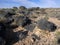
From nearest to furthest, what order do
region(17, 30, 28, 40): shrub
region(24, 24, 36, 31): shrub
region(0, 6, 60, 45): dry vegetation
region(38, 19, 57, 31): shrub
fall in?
region(0, 6, 60, 45): dry vegetation, region(17, 30, 28, 40): shrub, region(38, 19, 57, 31): shrub, region(24, 24, 36, 31): shrub

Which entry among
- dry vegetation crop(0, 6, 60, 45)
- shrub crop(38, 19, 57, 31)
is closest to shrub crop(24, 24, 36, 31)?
dry vegetation crop(0, 6, 60, 45)

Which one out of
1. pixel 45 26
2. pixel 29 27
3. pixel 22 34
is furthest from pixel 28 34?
pixel 45 26

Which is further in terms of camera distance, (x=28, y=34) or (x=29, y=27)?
(x=29, y=27)

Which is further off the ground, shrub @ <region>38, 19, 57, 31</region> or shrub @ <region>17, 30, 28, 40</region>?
shrub @ <region>38, 19, 57, 31</region>

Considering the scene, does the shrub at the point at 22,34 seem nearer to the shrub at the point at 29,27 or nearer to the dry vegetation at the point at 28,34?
the dry vegetation at the point at 28,34

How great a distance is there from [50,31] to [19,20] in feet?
17.2

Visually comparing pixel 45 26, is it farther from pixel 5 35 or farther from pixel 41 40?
pixel 5 35

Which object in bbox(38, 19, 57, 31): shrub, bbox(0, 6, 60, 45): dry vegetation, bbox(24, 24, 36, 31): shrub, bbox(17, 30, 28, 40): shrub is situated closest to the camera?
bbox(0, 6, 60, 45): dry vegetation

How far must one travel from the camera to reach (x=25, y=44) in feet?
58.4

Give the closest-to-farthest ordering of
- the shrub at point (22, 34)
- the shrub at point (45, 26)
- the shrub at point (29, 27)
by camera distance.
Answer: the shrub at point (22, 34) → the shrub at point (45, 26) → the shrub at point (29, 27)

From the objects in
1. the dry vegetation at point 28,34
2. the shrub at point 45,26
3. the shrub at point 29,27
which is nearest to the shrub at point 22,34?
the dry vegetation at point 28,34

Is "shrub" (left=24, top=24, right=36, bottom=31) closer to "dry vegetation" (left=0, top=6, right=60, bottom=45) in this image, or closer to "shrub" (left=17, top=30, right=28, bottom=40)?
"dry vegetation" (left=0, top=6, right=60, bottom=45)

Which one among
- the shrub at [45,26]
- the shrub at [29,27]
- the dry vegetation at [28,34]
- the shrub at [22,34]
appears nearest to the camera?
the dry vegetation at [28,34]

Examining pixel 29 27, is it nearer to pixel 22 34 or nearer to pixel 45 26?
pixel 45 26
